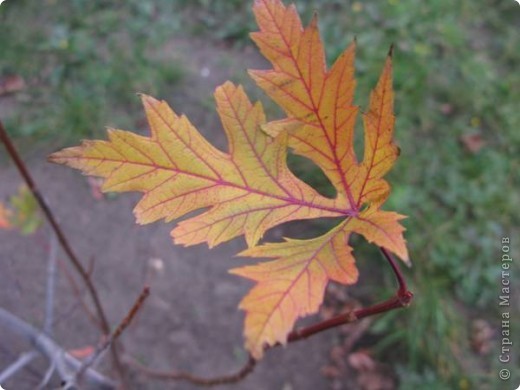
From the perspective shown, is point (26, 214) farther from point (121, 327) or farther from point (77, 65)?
point (77, 65)

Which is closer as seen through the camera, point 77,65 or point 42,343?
point 42,343

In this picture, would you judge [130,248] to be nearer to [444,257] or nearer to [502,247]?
[444,257]

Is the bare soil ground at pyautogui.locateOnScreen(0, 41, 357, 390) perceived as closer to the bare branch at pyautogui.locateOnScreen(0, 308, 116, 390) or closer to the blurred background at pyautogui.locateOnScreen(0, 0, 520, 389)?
the blurred background at pyautogui.locateOnScreen(0, 0, 520, 389)

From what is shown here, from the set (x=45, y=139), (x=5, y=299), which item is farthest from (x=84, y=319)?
(x=45, y=139)

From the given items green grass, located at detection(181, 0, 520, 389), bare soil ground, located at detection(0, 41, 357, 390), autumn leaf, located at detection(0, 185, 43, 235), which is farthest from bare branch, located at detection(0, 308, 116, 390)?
green grass, located at detection(181, 0, 520, 389)

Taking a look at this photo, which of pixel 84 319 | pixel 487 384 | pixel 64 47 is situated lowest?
pixel 487 384

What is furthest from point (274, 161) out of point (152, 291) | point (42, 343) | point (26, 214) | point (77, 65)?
point (77, 65)
